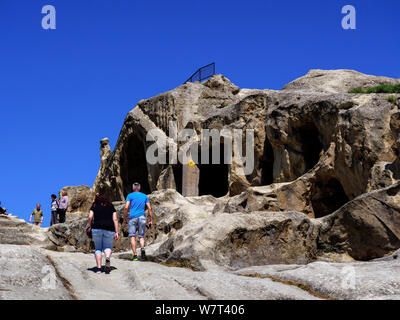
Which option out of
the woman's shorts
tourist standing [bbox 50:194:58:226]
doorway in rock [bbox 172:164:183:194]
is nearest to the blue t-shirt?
the woman's shorts

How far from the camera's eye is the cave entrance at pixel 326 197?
23.8 meters

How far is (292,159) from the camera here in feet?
83.1

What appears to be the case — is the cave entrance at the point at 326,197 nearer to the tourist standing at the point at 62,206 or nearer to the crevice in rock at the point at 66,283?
the tourist standing at the point at 62,206

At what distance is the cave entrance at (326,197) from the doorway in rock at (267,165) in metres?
3.75

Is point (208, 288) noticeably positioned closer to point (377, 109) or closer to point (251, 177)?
point (377, 109)

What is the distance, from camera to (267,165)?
2794cm

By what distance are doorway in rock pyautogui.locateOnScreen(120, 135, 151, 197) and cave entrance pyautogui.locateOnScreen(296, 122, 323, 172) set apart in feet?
51.0

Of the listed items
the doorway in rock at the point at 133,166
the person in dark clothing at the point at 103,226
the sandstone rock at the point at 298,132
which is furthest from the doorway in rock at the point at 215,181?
the person in dark clothing at the point at 103,226

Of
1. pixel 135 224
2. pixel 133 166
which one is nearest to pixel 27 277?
pixel 135 224

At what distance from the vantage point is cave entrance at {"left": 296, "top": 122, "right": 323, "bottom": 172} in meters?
25.2

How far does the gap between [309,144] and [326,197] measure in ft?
8.40

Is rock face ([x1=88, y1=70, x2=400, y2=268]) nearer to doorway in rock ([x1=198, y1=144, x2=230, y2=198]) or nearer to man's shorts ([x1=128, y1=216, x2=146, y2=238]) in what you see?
doorway in rock ([x1=198, y1=144, x2=230, y2=198])

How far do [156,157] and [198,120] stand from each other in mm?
3638

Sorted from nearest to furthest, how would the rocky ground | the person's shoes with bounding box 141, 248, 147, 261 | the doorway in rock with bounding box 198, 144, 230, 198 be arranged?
the rocky ground → the person's shoes with bounding box 141, 248, 147, 261 → the doorway in rock with bounding box 198, 144, 230, 198
